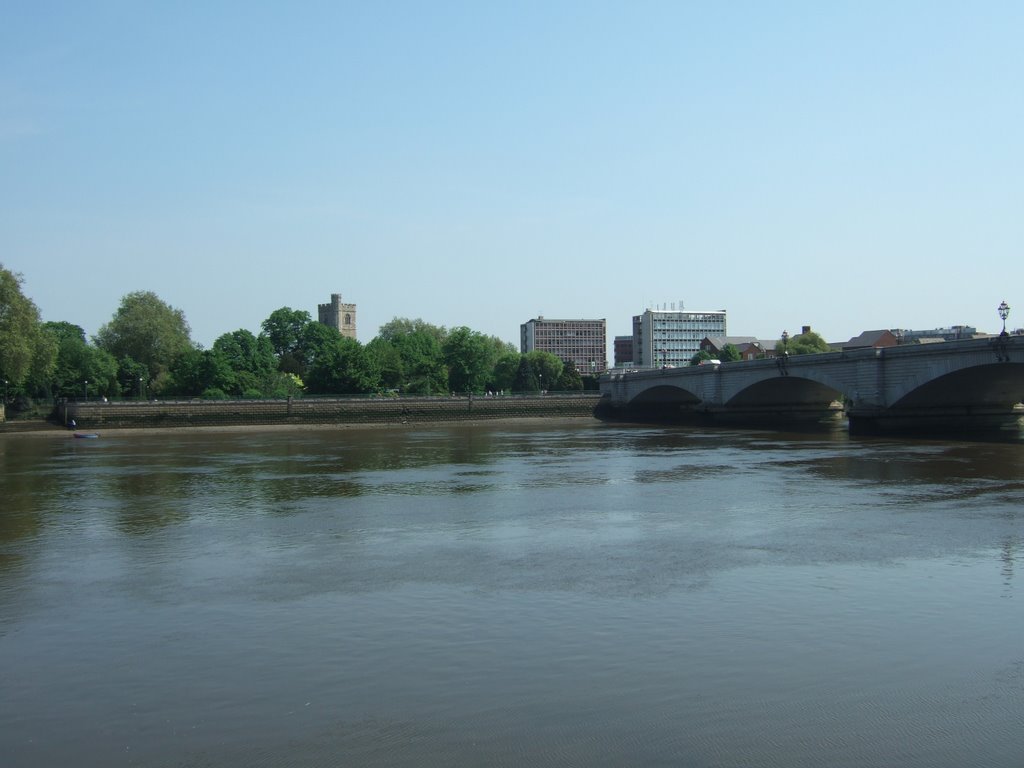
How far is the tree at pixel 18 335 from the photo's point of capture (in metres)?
65.2

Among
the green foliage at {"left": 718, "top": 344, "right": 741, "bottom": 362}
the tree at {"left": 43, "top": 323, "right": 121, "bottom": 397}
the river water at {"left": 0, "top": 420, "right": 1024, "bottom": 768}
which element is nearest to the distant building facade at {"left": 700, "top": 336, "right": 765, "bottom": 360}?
the green foliage at {"left": 718, "top": 344, "right": 741, "bottom": 362}

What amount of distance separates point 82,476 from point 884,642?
1267 inches

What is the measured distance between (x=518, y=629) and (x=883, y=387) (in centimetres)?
4424

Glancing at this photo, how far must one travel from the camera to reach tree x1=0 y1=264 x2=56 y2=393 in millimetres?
65250

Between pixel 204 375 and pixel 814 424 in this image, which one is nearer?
pixel 814 424

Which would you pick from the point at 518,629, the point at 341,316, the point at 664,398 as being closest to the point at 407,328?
the point at 341,316

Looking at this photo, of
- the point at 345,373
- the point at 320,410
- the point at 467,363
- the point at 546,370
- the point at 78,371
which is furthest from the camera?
the point at 546,370

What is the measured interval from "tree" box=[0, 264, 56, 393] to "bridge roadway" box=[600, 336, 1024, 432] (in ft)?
160

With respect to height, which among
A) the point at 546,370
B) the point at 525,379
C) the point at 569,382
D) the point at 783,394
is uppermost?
the point at 546,370

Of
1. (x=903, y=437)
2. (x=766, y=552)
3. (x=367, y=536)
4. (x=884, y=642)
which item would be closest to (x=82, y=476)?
(x=367, y=536)

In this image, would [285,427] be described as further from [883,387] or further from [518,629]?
[518,629]

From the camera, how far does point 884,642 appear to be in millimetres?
11336

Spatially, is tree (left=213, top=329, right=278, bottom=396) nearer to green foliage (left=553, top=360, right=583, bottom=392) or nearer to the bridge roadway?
green foliage (left=553, top=360, right=583, bottom=392)

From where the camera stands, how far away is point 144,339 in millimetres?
110875
